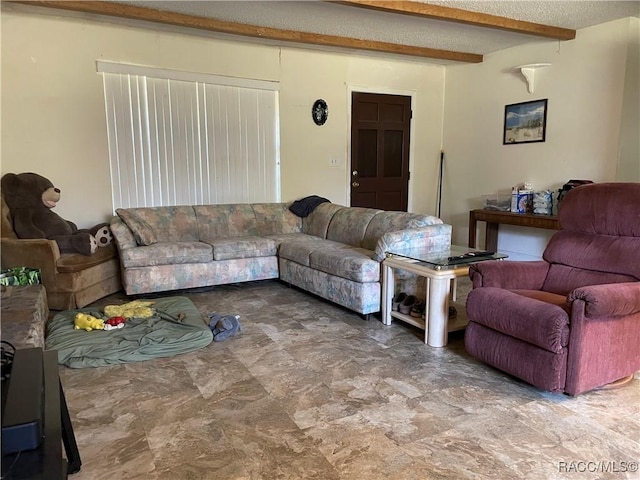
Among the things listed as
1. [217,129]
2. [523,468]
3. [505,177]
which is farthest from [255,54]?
[523,468]

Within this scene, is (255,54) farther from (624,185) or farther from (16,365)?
(16,365)

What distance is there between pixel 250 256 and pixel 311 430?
2.56 meters

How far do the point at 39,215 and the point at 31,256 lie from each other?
572 millimetres

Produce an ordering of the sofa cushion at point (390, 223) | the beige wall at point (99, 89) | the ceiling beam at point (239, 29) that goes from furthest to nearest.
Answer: the beige wall at point (99, 89) < the ceiling beam at point (239, 29) < the sofa cushion at point (390, 223)

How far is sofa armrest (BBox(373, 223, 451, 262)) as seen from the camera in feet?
11.1

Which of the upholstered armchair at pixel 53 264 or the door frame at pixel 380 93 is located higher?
the door frame at pixel 380 93

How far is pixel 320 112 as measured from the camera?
5660 mm

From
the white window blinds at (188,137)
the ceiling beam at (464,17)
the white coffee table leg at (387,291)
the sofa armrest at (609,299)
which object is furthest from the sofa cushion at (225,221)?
the sofa armrest at (609,299)

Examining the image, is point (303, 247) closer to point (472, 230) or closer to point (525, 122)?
point (472, 230)

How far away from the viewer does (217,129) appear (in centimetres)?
510

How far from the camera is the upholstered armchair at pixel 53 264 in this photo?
3.57 meters

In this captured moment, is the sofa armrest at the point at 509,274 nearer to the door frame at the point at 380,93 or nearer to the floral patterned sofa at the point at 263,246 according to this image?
the floral patterned sofa at the point at 263,246

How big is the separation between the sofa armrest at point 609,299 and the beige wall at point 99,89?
392 cm

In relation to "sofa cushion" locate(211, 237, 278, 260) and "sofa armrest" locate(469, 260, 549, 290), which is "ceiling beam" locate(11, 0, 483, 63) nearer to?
"sofa cushion" locate(211, 237, 278, 260)
